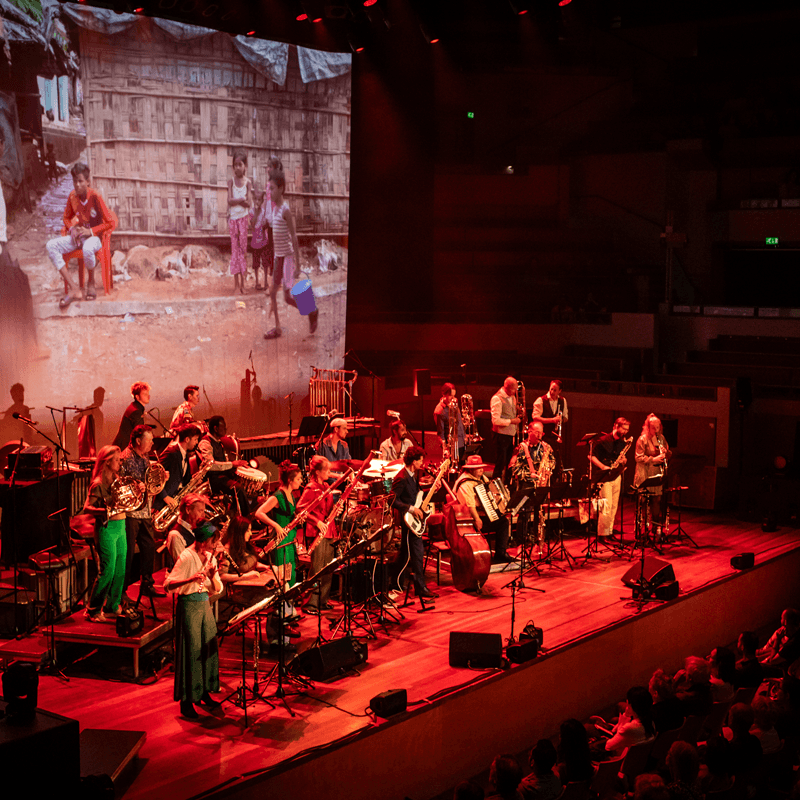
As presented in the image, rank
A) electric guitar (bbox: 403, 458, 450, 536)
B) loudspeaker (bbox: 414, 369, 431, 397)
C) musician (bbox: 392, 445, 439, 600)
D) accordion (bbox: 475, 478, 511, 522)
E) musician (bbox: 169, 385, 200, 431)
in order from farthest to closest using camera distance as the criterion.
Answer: loudspeaker (bbox: 414, 369, 431, 397) → accordion (bbox: 475, 478, 511, 522) → musician (bbox: 169, 385, 200, 431) → electric guitar (bbox: 403, 458, 450, 536) → musician (bbox: 392, 445, 439, 600)

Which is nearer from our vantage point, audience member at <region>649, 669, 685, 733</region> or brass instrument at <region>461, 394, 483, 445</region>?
audience member at <region>649, 669, 685, 733</region>

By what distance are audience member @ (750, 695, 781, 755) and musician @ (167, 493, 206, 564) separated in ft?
12.5

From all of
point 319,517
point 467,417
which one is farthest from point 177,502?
point 467,417

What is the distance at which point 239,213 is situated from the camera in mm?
13961

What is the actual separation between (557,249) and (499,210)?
1420 millimetres

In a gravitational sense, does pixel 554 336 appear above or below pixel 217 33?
below

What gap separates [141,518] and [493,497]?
137 inches

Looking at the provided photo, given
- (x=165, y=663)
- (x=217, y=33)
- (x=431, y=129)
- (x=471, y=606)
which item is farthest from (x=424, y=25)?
(x=165, y=663)

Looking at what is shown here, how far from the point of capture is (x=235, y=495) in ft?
28.3

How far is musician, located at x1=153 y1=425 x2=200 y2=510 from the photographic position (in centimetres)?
856

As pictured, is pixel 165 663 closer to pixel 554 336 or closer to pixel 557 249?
pixel 554 336

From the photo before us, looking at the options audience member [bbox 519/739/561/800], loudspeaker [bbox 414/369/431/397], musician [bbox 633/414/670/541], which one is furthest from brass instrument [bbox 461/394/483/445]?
→ audience member [bbox 519/739/561/800]

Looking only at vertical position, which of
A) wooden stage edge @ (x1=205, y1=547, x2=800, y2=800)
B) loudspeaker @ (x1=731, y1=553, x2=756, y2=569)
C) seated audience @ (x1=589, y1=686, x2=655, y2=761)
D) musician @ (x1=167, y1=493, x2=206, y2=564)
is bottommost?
wooden stage edge @ (x1=205, y1=547, x2=800, y2=800)

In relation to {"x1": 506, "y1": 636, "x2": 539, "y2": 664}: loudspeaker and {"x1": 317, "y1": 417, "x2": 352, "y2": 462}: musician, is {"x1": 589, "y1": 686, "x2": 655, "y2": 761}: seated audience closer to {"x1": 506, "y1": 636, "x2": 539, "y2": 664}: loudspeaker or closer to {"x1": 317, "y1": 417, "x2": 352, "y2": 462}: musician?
{"x1": 506, "y1": 636, "x2": 539, "y2": 664}: loudspeaker
